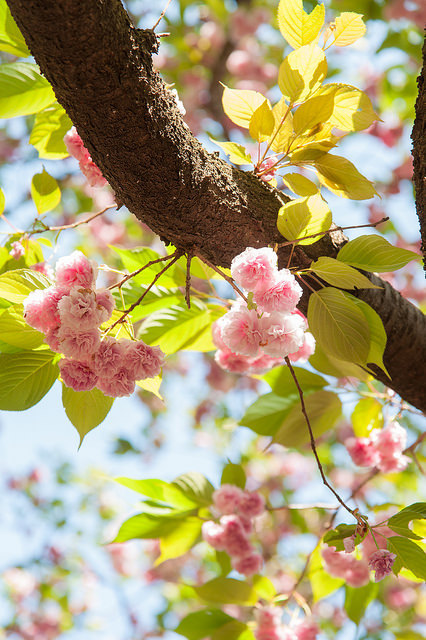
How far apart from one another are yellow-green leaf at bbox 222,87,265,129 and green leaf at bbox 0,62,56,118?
0.30 meters

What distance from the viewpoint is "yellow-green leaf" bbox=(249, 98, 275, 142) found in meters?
0.64

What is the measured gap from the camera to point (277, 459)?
3766mm

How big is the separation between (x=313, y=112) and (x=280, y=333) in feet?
0.97

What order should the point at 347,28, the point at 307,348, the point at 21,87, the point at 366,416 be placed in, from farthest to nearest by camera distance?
the point at 366,416, the point at 307,348, the point at 21,87, the point at 347,28

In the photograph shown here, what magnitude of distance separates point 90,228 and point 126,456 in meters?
1.75

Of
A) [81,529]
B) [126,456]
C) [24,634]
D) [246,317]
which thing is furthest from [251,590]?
[24,634]

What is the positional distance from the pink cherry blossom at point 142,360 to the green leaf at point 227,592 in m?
0.56

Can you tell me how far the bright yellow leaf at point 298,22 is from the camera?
611 millimetres

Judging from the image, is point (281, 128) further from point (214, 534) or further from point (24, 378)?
point (214, 534)

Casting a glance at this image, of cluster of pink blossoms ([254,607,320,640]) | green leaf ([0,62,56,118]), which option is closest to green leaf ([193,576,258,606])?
cluster of pink blossoms ([254,607,320,640])

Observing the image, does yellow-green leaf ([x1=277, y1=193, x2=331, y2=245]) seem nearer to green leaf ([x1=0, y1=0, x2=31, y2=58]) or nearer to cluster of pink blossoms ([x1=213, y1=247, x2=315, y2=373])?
cluster of pink blossoms ([x1=213, y1=247, x2=315, y2=373])

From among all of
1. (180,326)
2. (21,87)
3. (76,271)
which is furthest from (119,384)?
(21,87)

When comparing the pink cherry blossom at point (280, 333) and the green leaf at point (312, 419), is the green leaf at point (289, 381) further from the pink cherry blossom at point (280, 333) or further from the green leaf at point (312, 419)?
the pink cherry blossom at point (280, 333)

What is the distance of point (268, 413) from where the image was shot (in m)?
0.96
